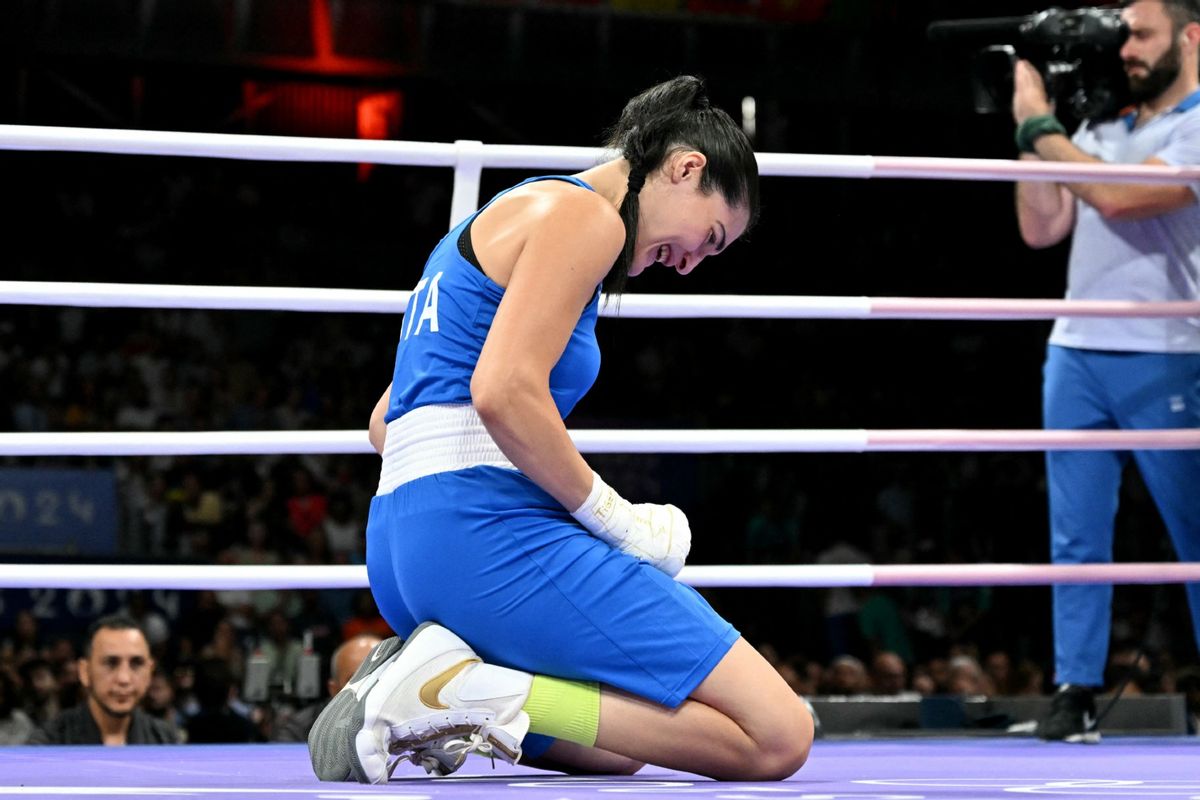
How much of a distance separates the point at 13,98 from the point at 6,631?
492 centimetres

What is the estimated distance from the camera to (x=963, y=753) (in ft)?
7.52

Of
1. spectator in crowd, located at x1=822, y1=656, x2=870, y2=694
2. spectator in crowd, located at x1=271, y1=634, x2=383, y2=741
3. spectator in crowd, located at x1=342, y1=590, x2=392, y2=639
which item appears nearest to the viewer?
spectator in crowd, located at x1=271, y1=634, x2=383, y2=741

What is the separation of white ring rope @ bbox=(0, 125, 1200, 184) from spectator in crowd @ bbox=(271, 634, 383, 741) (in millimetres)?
1369

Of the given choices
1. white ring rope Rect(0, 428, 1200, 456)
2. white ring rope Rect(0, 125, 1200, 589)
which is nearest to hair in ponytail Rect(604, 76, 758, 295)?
white ring rope Rect(0, 125, 1200, 589)

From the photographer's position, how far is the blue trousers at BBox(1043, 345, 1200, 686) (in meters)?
2.60

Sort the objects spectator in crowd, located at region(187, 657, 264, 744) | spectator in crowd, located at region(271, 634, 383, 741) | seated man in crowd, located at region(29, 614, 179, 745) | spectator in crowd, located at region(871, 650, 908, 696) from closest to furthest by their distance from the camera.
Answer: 1. spectator in crowd, located at region(271, 634, 383, 741)
2. seated man in crowd, located at region(29, 614, 179, 745)
3. spectator in crowd, located at region(187, 657, 264, 744)
4. spectator in crowd, located at region(871, 650, 908, 696)

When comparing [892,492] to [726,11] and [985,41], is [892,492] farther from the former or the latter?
[985,41]

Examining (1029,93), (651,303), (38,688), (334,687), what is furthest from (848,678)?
(651,303)

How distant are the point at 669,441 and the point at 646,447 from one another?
49 mm

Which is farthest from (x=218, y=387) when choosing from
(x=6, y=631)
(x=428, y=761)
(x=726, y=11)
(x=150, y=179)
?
(x=428, y=761)

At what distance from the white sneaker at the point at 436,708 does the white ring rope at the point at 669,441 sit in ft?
2.09

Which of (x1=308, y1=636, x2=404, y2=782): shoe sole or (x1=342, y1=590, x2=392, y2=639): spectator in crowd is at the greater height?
(x1=308, y1=636, x2=404, y2=782): shoe sole

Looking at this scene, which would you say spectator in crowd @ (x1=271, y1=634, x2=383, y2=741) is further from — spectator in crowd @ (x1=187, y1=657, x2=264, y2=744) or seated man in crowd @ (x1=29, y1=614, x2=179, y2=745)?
spectator in crowd @ (x1=187, y1=657, x2=264, y2=744)

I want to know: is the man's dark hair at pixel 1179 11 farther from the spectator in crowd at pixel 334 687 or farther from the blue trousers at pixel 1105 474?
the spectator in crowd at pixel 334 687
